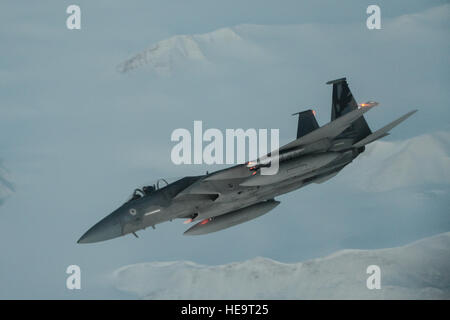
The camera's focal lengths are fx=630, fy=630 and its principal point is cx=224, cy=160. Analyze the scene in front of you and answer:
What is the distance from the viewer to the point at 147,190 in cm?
1332

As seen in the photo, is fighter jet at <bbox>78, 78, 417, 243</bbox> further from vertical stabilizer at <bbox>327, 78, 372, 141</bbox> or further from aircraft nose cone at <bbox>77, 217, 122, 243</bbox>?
vertical stabilizer at <bbox>327, 78, 372, 141</bbox>

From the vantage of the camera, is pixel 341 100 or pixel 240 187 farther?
pixel 341 100

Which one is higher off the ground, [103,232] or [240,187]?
[240,187]

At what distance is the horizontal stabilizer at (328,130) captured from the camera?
13.5 meters

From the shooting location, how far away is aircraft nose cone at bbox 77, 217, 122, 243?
1284 centimetres

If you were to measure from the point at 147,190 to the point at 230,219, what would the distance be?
7.39 ft

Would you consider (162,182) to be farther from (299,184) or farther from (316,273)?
(316,273)

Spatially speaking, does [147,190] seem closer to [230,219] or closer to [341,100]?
[230,219]

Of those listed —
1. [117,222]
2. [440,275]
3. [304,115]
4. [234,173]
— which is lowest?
[440,275]

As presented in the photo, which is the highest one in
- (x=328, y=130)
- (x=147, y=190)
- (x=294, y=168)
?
(x=328, y=130)

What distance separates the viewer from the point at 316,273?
20.4 metres

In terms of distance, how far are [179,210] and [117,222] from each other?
4.43 ft

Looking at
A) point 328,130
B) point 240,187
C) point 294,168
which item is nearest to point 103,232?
point 240,187

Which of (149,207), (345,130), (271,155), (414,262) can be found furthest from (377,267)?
(149,207)
